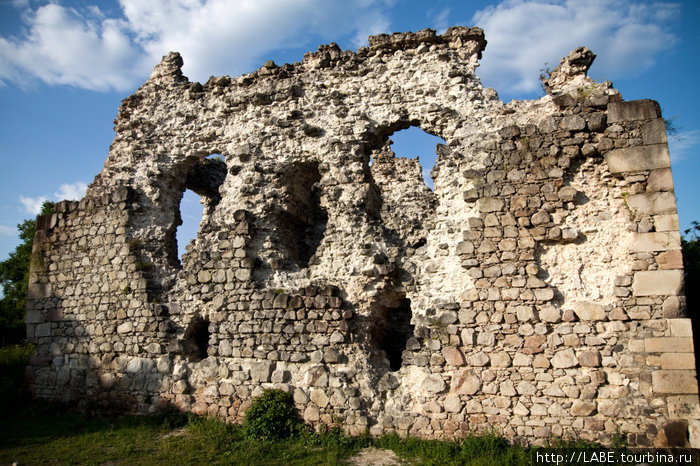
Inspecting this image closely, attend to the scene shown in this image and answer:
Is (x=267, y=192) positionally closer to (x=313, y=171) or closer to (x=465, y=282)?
(x=313, y=171)

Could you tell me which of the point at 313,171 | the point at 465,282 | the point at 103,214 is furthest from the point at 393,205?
the point at 103,214

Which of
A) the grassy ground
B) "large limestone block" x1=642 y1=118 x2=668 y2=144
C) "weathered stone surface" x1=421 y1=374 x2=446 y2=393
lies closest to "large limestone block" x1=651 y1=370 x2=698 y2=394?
the grassy ground

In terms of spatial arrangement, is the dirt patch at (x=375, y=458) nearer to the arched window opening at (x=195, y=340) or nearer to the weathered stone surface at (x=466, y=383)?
the weathered stone surface at (x=466, y=383)

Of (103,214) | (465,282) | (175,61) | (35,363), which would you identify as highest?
(175,61)

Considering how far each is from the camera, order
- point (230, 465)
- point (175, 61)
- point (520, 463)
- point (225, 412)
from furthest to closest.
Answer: point (175, 61) → point (225, 412) → point (230, 465) → point (520, 463)

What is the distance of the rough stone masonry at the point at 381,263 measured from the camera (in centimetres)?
606

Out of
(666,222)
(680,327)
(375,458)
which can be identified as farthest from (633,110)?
(375,458)

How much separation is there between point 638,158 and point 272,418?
6.27 metres

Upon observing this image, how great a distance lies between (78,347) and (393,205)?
705 centimetres

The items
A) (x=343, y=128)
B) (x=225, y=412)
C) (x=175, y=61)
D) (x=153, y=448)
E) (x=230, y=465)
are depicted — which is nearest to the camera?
(x=230, y=465)

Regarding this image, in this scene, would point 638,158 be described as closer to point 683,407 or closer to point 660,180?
point 660,180

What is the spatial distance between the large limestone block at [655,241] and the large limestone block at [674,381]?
4.97ft

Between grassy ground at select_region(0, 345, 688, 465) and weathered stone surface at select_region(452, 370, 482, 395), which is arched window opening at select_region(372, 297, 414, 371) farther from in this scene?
grassy ground at select_region(0, 345, 688, 465)

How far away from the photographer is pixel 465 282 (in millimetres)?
6797
